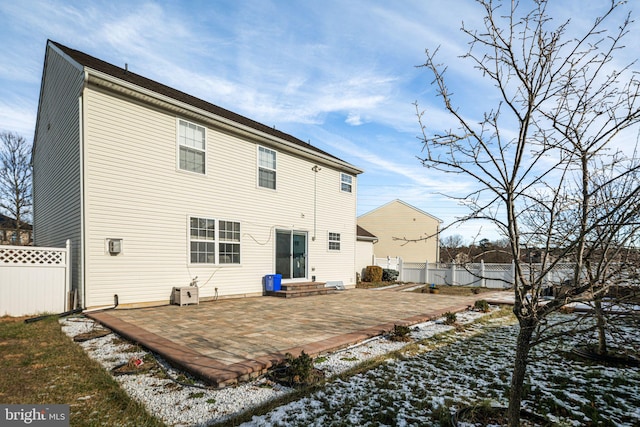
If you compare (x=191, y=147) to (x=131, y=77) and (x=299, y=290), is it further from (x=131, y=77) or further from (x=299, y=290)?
(x=299, y=290)

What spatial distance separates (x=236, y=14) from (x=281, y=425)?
874 cm

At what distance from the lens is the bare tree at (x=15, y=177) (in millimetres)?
Result: 22266

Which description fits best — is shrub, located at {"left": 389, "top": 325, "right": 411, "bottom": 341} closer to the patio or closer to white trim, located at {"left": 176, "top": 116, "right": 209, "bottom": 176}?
the patio

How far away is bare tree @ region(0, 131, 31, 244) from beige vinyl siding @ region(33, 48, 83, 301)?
1332cm

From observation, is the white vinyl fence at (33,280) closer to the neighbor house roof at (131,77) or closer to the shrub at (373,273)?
the neighbor house roof at (131,77)

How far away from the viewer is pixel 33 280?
6945 millimetres

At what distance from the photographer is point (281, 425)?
2.67m

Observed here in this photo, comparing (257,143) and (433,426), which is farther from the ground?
(257,143)

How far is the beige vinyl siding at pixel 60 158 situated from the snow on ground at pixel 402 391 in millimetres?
4417

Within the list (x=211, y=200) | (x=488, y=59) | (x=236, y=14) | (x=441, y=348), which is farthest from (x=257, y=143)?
(x=488, y=59)

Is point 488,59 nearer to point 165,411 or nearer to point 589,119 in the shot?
point 589,119

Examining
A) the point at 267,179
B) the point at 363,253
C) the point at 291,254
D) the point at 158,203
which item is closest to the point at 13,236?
the point at 158,203

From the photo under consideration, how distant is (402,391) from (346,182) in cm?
1154

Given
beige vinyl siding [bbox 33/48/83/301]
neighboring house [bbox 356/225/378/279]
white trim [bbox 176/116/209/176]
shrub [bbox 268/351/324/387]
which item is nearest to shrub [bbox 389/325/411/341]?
shrub [bbox 268/351/324/387]
